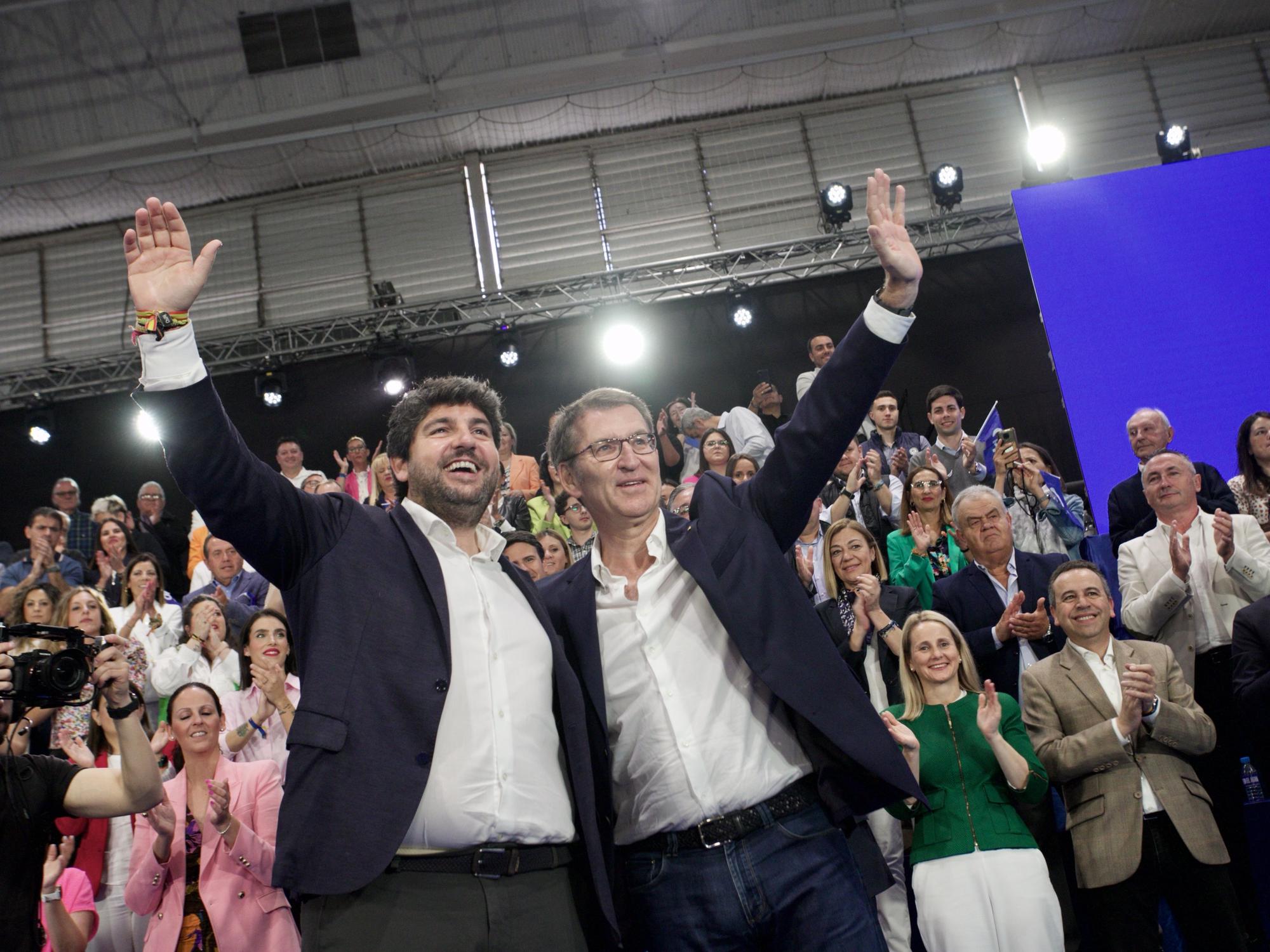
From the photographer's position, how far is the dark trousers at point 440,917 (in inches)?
68.5

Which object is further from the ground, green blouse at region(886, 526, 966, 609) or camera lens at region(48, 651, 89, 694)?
green blouse at region(886, 526, 966, 609)

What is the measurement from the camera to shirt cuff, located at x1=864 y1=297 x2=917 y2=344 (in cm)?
207

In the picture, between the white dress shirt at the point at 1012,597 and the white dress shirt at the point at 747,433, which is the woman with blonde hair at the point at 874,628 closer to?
the white dress shirt at the point at 1012,597

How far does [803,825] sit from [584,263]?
9809 millimetres

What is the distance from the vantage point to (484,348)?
1077cm

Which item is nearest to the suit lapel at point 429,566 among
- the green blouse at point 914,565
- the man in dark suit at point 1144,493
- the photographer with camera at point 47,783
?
the photographer with camera at point 47,783

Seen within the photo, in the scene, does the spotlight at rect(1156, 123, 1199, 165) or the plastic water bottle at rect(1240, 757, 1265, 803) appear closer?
the plastic water bottle at rect(1240, 757, 1265, 803)

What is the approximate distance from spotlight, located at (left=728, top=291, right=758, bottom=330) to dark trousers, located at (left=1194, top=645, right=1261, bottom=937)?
255 inches

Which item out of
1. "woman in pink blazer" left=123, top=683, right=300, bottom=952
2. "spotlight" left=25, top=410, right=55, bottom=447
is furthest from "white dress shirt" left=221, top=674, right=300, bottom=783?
"spotlight" left=25, top=410, right=55, bottom=447

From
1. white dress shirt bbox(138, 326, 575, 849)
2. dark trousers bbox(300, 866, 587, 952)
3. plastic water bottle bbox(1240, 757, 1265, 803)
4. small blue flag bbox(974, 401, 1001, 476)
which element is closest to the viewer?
dark trousers bbox(300, 866, 587, 952)

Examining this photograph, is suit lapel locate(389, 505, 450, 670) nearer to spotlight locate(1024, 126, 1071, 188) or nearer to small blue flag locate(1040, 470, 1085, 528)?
small blue flag locate(1040, 470, 1085, 528)

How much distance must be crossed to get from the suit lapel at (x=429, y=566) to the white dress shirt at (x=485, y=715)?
3cm

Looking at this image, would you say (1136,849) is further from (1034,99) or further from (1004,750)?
(1034,99)

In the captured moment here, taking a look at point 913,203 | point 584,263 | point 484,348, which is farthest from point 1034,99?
point 484,348
